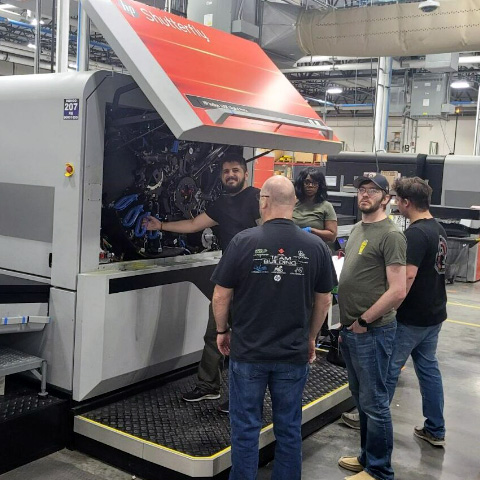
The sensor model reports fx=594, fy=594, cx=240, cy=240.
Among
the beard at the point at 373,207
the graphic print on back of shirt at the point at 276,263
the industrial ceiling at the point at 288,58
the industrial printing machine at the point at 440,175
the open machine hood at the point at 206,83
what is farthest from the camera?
the industrial printing machine at the point at 440,175

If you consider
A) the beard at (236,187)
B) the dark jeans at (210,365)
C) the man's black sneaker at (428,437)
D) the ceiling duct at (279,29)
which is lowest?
the man's black sneaker at (428,437)

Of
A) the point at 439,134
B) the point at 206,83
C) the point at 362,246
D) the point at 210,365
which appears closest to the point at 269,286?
the point at 362,246

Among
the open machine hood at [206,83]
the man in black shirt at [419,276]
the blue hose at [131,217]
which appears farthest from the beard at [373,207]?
the blue hose at [131,217]

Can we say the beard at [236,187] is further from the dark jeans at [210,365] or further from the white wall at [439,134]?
the white wall at [439,134]

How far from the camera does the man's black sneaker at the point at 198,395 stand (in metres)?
3.18

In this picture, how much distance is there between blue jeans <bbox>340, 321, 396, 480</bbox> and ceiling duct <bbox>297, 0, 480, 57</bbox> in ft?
12.2

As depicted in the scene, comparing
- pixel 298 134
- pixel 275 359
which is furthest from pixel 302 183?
pixel 275 359

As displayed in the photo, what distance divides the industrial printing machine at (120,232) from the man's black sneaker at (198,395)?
0.05 m

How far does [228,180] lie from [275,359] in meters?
1.24

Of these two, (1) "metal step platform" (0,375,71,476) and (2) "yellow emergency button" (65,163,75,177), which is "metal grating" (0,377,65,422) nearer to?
(1) "metal step platform" (0,375,71,476)

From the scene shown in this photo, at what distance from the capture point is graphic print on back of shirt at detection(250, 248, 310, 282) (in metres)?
2.22

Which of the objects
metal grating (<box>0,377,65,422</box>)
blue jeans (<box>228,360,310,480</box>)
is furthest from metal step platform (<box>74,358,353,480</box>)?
blue jeans (<box>228,360,310,480</box>)

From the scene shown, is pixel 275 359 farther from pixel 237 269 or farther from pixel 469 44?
pixel 469 44

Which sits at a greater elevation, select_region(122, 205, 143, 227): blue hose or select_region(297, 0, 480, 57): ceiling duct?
select_region(297, 0, 480, 57): ceiling duct
